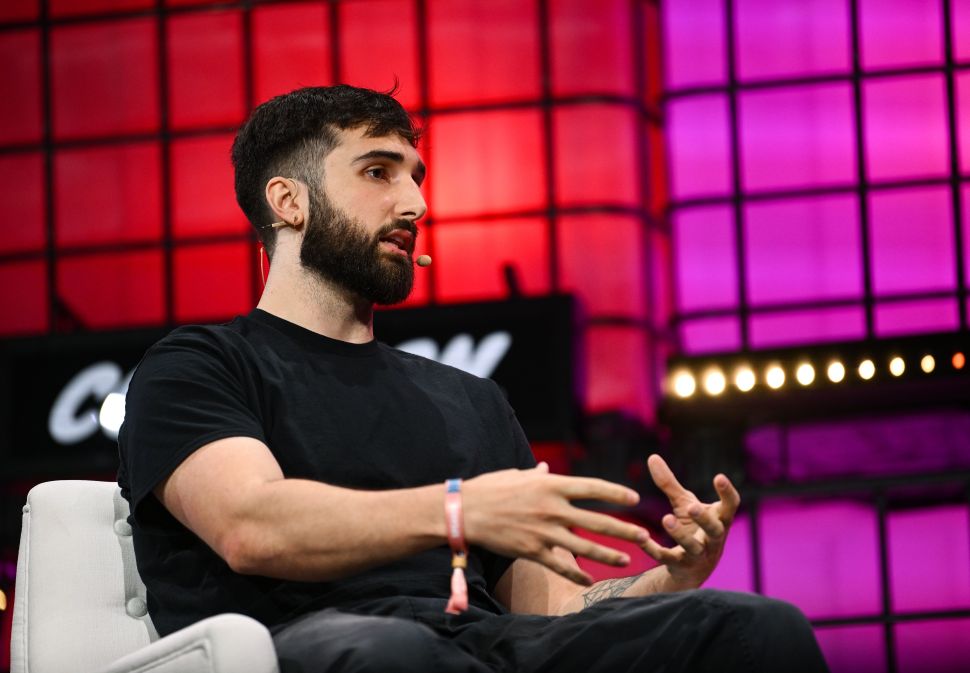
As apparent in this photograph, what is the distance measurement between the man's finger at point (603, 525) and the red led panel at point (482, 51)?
20.4 ft

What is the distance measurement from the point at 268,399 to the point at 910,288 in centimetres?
606

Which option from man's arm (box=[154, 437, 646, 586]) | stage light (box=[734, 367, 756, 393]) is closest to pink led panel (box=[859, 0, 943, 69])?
stage light (box=[734, 367, 756, 393])

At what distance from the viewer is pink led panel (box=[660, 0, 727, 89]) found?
26.3 ft

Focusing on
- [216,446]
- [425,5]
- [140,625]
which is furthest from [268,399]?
[425,5]

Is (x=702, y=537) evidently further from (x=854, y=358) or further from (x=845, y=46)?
(x=845, y=46)

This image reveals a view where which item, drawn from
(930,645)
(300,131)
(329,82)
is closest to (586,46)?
(329,82)

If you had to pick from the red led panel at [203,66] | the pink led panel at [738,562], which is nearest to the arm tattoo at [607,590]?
the pink led panel at [738,562]

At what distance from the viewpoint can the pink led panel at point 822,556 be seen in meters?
7.65

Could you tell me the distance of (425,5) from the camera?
7.90 meters

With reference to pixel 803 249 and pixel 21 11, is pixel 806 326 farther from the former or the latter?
pixel 21 11

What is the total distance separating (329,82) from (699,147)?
6.61 feet

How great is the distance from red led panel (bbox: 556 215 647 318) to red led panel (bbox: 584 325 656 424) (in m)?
0.13

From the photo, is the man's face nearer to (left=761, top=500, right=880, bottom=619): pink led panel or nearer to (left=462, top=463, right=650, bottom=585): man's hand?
(left=462, top=463, right=650, bottom=585): man's hand

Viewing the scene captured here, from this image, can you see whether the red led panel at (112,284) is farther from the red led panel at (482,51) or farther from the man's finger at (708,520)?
the man's finger at (708,520)
